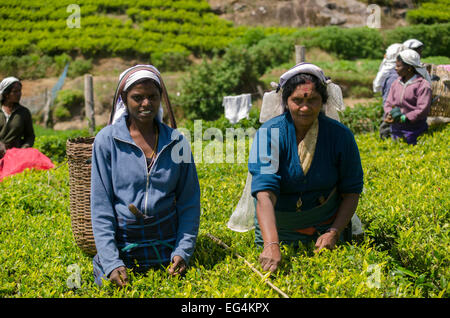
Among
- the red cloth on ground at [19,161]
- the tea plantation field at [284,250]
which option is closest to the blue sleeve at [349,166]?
the tea plantation field at [284,250]

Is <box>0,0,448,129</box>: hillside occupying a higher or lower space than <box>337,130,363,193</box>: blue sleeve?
higher

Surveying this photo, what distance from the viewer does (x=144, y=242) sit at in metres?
2.88

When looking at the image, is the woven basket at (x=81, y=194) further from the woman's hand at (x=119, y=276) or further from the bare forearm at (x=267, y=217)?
the bare forearm at (x=267, y=217)

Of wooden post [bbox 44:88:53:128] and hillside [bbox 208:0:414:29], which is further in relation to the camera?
hillside [bbox 208:0:414:29]

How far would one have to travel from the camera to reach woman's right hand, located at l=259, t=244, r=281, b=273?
2.59 m

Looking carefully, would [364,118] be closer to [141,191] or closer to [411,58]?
[411,58]

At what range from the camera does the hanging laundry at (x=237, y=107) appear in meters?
11.4

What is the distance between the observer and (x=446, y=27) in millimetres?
24375

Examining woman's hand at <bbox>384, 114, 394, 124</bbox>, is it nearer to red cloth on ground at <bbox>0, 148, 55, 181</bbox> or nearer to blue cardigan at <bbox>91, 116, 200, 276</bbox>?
blue cardigan at <bbox>91, 116, 200, 276</bbox>

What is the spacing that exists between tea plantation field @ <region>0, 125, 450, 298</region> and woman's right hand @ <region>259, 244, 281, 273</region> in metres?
0.07

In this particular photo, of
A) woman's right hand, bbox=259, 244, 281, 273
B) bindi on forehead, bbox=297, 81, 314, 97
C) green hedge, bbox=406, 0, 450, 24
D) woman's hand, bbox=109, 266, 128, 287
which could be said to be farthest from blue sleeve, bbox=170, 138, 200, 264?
green hedge, bbox=406, 0, 450, 24

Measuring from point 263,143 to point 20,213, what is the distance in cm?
321

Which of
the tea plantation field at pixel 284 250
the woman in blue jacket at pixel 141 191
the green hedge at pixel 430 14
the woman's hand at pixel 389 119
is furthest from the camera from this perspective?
the green hedge at pixel 430 14
